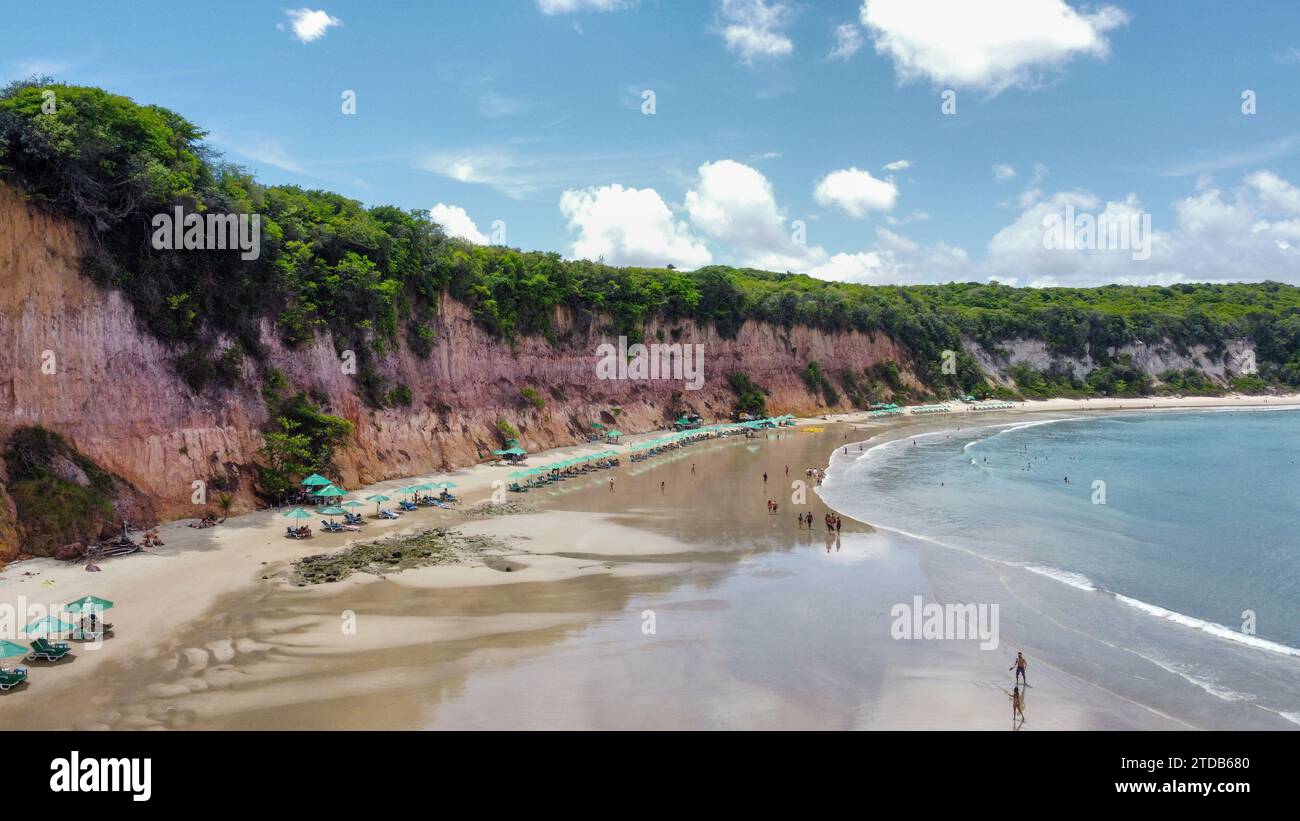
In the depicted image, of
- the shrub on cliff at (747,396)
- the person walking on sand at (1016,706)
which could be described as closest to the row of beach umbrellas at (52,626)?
the person walking on sand at (1016,706)

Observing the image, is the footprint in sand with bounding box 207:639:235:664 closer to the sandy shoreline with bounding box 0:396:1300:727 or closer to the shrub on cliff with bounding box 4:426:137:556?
the sandy shoreline with bounding box 0:396:1300:727

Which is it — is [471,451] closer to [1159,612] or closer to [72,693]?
[72,693]

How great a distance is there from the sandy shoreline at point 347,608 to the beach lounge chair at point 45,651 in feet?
1.27

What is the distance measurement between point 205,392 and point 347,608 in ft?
54.8

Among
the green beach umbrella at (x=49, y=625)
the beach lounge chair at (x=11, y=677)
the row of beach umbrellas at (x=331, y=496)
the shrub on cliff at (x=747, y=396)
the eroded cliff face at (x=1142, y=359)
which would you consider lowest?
the beach lounge chair at (x=11, y=677)

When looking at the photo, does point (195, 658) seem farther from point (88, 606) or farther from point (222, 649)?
point (88, 606)

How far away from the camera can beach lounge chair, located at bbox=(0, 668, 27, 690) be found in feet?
55.1

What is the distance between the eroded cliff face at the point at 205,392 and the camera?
27938 millimetres

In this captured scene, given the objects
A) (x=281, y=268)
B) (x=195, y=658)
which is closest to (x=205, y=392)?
(x=281, y=268)

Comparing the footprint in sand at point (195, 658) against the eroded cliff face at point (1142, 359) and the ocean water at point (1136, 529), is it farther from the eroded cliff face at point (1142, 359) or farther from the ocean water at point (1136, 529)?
the eroded cliff face at point (1142, 359)

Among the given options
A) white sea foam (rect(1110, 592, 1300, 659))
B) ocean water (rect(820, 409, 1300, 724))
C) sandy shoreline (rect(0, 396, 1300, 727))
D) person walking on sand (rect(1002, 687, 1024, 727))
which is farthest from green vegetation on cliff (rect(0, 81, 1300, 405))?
white sea foam (rect(1110, 592, 1300, 659))

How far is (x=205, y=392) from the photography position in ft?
111

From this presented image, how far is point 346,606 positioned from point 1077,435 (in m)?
76.3
